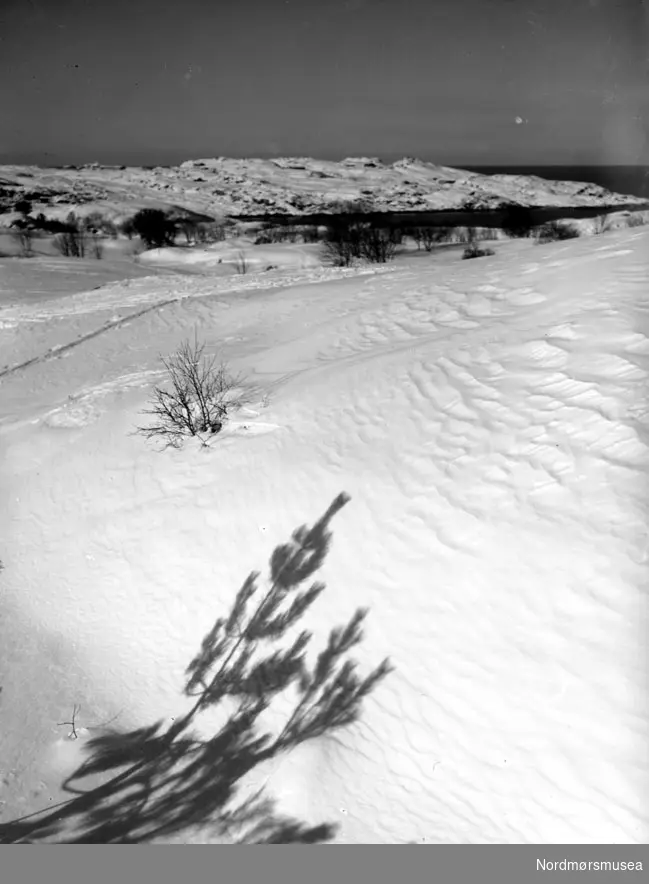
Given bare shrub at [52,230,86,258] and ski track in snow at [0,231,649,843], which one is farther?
bare shrub at [52,230,86,258]

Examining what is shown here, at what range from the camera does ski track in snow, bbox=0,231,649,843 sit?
4.78 metres

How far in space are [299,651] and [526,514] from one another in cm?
295

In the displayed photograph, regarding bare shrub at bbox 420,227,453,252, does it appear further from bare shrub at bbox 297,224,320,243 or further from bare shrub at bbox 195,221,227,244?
bare shrub at bbox 195,221,227,244

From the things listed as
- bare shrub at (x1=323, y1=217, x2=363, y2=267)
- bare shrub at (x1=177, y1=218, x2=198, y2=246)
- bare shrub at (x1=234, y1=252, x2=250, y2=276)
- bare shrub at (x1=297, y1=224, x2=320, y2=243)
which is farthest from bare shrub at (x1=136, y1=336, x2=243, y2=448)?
bare shrub at (x1=177, y1=218, x2=198, y2=246)

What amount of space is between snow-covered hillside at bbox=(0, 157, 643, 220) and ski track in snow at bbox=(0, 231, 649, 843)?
58.9 metres

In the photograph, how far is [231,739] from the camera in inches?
234

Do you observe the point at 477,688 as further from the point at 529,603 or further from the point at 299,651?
the point at 299,651

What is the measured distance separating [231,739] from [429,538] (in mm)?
3011

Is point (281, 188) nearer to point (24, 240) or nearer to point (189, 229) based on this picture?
point (189, 229)

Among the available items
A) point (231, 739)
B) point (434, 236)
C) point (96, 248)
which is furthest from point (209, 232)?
point (231, 739)

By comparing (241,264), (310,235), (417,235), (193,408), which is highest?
(310,235)

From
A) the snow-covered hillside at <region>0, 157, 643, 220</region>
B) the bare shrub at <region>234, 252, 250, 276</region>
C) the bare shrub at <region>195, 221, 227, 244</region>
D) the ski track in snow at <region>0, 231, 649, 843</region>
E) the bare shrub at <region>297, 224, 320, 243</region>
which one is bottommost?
the ski track in snow at <region>0, 231, 649, 843</region>

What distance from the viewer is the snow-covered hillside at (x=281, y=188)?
7650 cm
